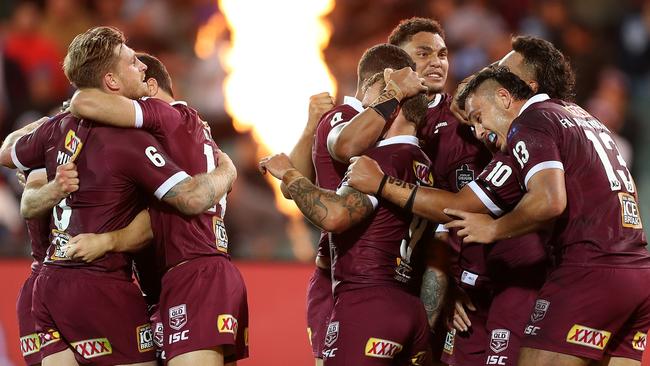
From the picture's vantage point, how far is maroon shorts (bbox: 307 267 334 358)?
611cm

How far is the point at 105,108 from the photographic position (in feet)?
17.5

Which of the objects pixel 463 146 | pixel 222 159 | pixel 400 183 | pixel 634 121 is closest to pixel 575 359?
pixel 400 183

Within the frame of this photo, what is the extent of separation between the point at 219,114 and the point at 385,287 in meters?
7.91

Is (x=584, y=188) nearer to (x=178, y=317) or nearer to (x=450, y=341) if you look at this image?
(x=450, y=341)

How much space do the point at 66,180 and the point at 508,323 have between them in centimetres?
271

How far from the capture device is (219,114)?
12875 mm

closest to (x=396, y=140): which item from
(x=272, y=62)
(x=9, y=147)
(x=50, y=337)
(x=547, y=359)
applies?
(x=547, y=359)

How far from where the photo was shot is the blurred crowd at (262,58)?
12.2 metres

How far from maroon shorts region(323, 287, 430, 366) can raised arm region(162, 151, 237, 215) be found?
3.00ft

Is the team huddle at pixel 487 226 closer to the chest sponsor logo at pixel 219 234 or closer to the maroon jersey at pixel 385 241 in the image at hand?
the maroon jersey at pixel 385 241

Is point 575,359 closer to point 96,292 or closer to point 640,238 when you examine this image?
point 640,238

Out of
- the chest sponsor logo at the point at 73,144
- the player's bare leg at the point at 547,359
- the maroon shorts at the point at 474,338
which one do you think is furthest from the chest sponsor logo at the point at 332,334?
the chest sponsor logo at the point at 73,144

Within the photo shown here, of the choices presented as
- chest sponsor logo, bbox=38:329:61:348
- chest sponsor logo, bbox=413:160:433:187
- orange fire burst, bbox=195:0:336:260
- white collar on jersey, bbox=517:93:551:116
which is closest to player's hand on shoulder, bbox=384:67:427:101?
chest sponsor logo, bbox=413:160:433:187

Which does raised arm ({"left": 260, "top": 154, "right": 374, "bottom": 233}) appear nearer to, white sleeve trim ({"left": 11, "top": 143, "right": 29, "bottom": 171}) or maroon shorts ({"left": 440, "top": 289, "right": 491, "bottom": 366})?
maroon shorts ({"left": 440, "top": 289, "right": 491, "bottom": 366})
